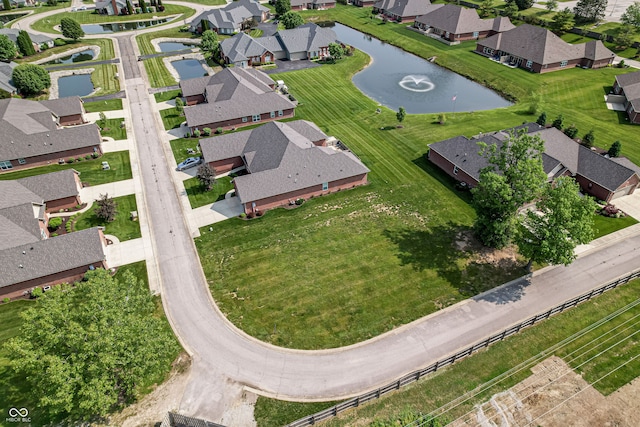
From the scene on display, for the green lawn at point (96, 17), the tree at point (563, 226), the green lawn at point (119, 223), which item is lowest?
the green lawn at point (119, 223)

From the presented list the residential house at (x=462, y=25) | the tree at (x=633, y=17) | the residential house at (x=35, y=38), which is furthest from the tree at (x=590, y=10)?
the residential house at (x=35, y=38)

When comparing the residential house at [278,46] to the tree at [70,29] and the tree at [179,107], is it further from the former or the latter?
the tree at [70,29]

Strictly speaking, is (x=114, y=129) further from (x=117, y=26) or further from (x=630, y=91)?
(x=630, y=91)

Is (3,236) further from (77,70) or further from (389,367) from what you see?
(77,70)

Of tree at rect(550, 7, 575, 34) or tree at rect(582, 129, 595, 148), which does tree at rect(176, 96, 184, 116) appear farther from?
tree at rect(550, 7, 575, 34)

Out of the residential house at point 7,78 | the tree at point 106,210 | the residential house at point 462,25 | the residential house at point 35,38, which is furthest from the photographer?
the residential house at point 462,25

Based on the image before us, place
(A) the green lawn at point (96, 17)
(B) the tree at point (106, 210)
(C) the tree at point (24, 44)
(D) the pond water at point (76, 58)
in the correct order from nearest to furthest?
(B) the tree at point (106, 210) → (C) the tree at point (24, 44) → (D) the pond water at point (76, 58) → (A) the green lawn at point (96, 17)

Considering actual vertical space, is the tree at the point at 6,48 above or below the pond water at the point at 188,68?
above

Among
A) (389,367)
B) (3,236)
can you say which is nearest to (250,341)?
(389,367)

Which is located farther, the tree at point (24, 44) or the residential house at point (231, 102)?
the tree at point (24, 44)
